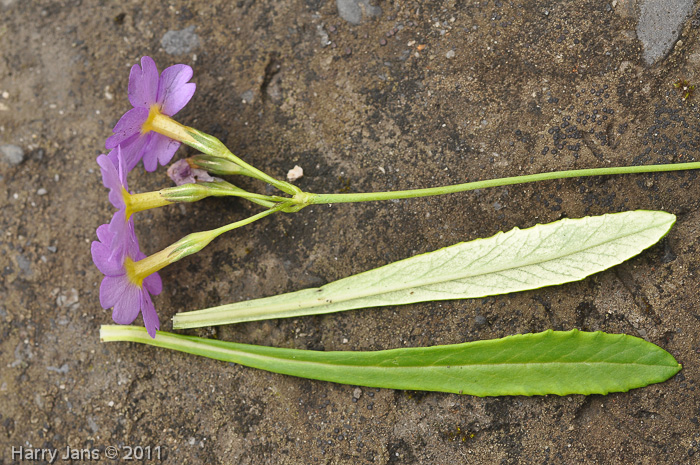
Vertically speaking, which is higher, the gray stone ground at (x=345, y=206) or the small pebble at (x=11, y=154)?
the small pebble at (x=11, y=154)

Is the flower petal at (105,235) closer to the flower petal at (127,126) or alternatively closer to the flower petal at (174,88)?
the flower petal at (127,126)

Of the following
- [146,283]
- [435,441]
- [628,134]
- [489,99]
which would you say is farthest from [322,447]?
[628,134]

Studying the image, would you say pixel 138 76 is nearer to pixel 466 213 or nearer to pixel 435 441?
pixel 466 213

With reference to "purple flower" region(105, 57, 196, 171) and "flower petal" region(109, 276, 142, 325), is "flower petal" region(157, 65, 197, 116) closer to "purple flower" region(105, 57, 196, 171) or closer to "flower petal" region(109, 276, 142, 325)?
"purple flower" region(105, 57, 196, 171)

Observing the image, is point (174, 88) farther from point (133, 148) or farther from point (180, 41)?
point (180, 41)

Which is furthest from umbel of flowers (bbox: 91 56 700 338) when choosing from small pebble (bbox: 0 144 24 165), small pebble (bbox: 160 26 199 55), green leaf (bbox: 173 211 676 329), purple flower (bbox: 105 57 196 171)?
small pebble (bbox: 0 144 24 165)

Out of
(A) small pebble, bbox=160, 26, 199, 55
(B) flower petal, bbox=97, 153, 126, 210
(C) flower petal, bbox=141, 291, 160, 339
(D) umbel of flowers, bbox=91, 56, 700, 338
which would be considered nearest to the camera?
(B) flower petal, bbox=97, 153, 126, 210

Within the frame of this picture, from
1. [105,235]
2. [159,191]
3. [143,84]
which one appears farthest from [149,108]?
[105,235]

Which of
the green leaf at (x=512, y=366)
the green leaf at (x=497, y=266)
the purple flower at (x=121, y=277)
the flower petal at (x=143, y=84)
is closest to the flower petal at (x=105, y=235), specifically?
the purple flower at (x=121, y=277)
